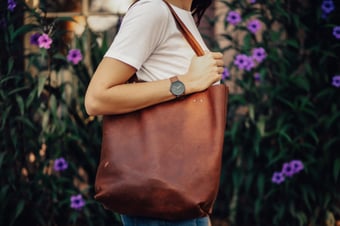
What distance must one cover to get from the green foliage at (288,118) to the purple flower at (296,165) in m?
0.04

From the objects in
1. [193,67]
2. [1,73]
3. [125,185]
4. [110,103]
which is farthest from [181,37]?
[1,73]

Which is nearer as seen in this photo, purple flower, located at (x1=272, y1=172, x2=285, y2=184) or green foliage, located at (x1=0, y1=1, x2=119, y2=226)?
green foliage, located at (x1=0, y1=1, x2=119, y2=226)

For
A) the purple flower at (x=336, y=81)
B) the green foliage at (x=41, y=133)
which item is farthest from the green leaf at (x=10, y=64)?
the purple flower at (x=336, y=81)

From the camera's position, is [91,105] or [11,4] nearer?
[91,105]

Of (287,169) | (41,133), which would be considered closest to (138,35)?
(41,133)

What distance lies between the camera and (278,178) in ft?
9.78

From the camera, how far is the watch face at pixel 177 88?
44.0 inches

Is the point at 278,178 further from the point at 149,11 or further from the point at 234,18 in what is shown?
the point at 149,11

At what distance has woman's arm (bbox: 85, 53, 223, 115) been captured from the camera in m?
1.09

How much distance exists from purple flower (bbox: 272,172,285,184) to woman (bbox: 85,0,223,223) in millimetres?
1866

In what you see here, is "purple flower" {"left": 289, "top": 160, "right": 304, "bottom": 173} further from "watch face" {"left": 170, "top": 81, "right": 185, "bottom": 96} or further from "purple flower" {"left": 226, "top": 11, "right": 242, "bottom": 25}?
"watch face" {"left": 170, "top": 81, "right": 185, "bottom": 96}

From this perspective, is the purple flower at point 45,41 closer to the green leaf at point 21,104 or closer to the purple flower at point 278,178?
the green leaf at point 21,104

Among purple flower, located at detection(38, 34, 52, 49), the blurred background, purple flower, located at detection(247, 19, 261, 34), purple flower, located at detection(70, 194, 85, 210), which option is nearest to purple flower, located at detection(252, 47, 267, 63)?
the blurred background

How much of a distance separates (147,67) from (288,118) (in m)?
2.06
